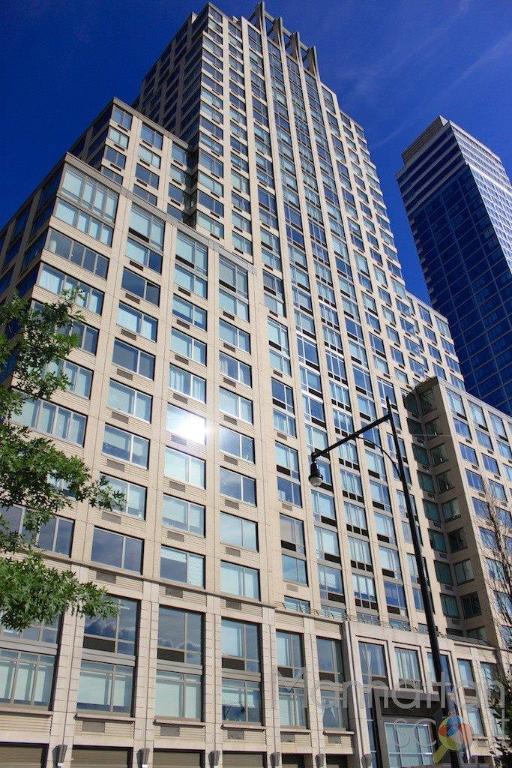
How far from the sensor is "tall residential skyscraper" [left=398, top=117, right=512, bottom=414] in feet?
433

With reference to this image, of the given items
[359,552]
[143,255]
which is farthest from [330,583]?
[143,255]

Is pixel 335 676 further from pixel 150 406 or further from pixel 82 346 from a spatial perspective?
pixel 82 346

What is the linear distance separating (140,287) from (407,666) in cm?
2795

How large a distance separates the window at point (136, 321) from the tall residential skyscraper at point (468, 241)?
9998 centimetres

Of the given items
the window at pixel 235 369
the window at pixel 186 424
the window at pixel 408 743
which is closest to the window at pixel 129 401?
the window at pixel 186 424

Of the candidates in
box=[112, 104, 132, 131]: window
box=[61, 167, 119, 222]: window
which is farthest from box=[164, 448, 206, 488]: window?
box=[112, 104, 132, 131]: window

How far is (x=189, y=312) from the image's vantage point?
135 ft

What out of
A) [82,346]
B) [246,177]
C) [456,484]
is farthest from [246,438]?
[246,177]

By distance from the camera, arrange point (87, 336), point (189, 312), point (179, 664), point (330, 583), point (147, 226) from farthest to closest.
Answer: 1. point (147, 226)
2. point (189, 312)
3. point (330, 583)
4. point (87, 336)
5. point (179, 664)

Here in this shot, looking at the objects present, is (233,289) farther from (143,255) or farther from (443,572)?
(443,572)

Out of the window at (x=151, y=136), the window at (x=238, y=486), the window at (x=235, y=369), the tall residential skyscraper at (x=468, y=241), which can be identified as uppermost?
the tall residential skyscraper at (x=468, y=241)

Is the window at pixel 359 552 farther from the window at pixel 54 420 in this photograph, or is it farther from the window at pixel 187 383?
the window at pixel 54 420

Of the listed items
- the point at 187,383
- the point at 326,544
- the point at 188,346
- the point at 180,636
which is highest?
the point at 188,346

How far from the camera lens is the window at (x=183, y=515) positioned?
32.7 metres
